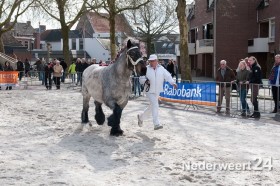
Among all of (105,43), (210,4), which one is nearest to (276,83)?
(210,4)

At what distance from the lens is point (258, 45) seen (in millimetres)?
40094

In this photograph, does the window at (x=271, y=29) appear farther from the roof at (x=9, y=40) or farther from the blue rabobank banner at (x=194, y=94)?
the roof at (x=9, y=40)

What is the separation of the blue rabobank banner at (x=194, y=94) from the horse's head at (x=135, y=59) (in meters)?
5.91

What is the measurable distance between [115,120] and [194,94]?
22.5 feet

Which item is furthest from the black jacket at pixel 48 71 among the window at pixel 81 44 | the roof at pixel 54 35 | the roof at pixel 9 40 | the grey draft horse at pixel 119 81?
the roof at pixel 54 35

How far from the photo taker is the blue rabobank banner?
15.2 meters

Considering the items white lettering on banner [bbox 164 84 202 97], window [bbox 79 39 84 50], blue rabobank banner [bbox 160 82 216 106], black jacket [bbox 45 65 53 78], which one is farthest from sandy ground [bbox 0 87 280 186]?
window [bbox 79 39 84 50]

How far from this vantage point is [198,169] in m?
6.92

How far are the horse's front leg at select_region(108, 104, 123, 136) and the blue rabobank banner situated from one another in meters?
6.08

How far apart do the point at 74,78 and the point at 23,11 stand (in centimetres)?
1678

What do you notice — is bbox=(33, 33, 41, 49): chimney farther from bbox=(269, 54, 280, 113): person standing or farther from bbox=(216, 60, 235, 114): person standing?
bbox=(269, 54, 280, 113): person standing

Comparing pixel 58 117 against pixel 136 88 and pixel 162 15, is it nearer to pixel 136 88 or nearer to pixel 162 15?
pixel 136 88

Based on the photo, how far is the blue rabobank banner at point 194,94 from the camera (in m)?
15.2

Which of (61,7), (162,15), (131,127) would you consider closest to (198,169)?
(131,127)
